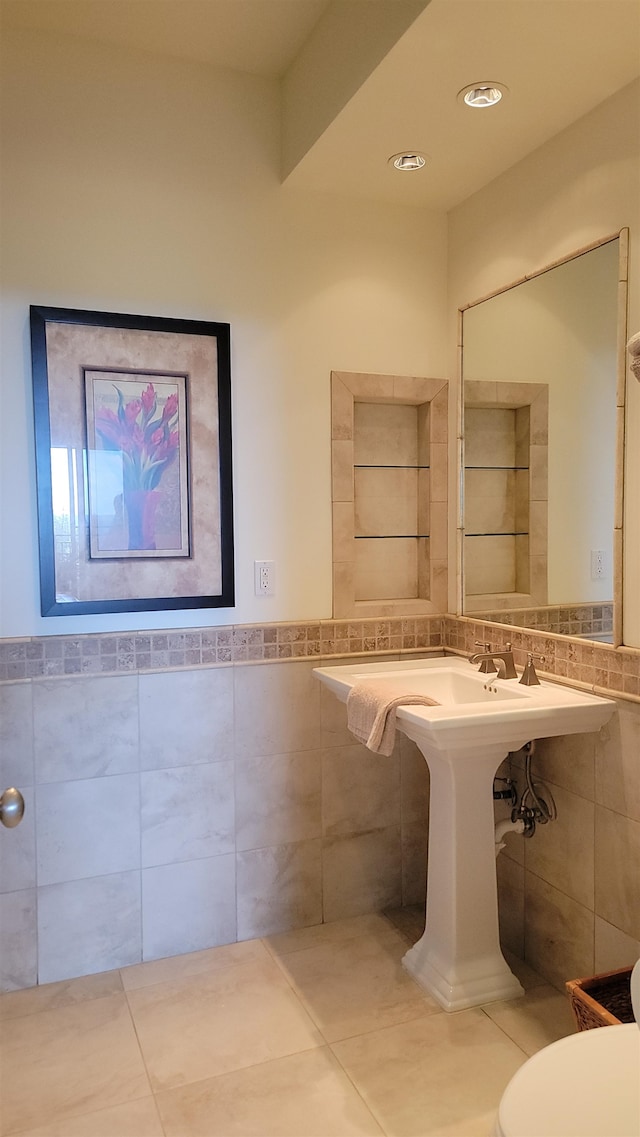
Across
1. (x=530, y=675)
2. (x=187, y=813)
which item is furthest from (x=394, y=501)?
(x=187, y=813)

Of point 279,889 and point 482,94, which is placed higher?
point 482,94

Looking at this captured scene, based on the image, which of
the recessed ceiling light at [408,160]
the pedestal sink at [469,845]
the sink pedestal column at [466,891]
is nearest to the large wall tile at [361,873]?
the pedestal sink at [469,845]

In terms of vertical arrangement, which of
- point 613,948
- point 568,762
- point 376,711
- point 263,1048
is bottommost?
point 263,1048

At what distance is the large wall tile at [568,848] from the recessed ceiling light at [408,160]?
1.94 meters

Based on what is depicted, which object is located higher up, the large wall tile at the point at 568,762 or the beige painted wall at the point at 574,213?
the beige painted wall at the point at 574,213

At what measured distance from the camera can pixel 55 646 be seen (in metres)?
2.27

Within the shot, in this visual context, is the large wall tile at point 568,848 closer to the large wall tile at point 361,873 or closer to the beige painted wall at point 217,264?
the large wall tile at point 361,873

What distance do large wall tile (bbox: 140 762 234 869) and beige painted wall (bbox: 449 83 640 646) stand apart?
1.37 meters

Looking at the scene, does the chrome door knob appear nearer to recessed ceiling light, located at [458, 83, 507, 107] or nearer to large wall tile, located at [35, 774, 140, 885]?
large wall tile, located at [35, 774, 140, 885]

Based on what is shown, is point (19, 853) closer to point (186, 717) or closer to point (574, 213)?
point (186, 717)

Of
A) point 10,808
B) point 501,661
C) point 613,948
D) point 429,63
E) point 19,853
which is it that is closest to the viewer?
point 10,808

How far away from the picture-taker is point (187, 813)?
2.45 metres

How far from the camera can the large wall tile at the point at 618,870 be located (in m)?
1.95

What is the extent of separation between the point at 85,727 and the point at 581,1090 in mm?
1642
